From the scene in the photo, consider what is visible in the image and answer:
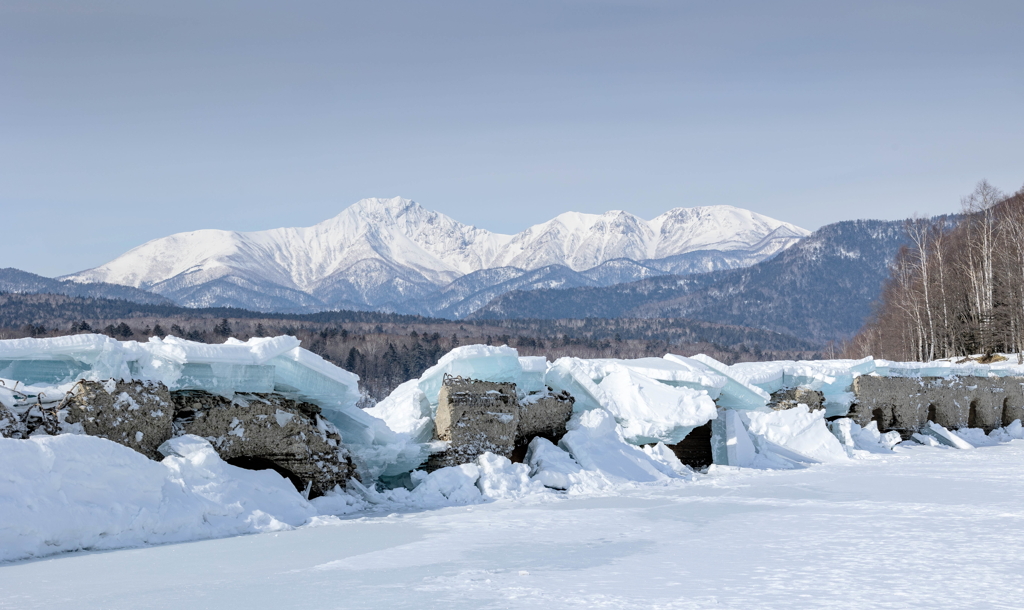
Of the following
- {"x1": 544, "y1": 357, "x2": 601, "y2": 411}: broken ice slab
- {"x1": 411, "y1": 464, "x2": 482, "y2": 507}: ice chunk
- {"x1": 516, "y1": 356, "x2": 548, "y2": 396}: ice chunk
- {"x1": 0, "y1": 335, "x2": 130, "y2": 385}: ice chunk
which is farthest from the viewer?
{"x1": 544, "y1": 357, "x2": 601, "y2": 411}: broken ice slab

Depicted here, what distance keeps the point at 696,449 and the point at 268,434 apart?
34.5 feet

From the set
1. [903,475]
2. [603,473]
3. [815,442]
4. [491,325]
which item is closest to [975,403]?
[815,442]

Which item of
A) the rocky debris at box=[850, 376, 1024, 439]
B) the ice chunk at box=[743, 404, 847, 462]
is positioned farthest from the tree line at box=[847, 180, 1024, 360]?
the ice chunk at box=[743, 404, 847, 462]

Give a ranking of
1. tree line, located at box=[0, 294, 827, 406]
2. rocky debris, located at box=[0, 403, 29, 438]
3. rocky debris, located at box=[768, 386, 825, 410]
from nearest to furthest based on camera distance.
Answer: rocky debris, located at box=[0, 403, 29, 438] < rocky debris, located at box=[768, 386, 825, 410] < tree line, located at box=[0, 294, 827, 406]

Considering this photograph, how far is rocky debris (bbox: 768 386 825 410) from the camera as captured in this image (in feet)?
70.5

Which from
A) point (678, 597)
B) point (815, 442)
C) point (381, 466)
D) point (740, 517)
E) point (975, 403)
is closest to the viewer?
point (678, 597)

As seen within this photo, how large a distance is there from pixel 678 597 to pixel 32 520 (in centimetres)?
662

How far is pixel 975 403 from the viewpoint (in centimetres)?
2714

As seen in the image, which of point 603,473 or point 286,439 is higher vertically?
point 286,439

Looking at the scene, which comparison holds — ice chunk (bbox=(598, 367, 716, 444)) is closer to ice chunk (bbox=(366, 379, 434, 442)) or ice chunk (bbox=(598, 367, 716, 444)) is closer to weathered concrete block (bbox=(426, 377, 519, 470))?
weathered concrete block (bbox=(426, 377, 519, 470))

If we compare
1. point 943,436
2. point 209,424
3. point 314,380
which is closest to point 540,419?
point 314,380

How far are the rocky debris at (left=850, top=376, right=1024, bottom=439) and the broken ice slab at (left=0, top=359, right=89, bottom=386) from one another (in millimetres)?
19536

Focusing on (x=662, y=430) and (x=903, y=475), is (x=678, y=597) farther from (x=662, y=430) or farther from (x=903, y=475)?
(x=903, y=475)

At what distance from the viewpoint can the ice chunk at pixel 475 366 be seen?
15.8 m
